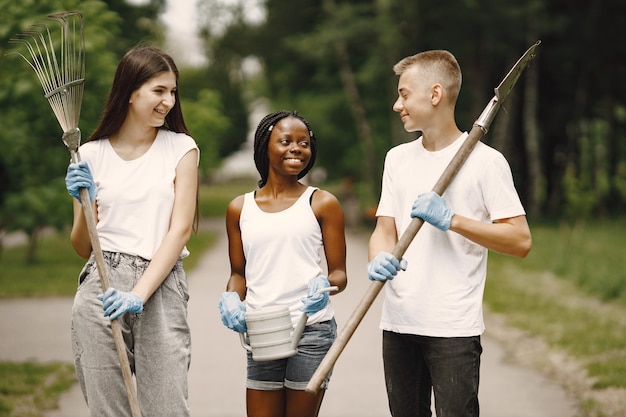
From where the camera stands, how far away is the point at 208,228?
2495 centimetres

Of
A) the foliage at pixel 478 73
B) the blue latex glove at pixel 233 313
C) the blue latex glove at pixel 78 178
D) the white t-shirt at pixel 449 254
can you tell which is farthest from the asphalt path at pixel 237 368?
the foliage at pixel 478 73

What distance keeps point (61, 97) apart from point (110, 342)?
0.91m

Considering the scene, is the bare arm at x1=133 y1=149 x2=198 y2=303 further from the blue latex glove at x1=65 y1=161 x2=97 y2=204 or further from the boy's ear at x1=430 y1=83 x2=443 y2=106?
the boy's ear at x1=430 y1=83 x2=443 y2=106

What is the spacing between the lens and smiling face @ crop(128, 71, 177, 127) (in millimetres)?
3227

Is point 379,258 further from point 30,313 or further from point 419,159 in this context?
point 30,313

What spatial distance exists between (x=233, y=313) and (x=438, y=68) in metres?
1.17

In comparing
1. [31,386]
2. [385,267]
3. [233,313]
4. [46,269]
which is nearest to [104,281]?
[233,313]

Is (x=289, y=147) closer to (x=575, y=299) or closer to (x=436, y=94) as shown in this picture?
(x=436, y=94)

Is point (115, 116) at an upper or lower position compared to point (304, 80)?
lower

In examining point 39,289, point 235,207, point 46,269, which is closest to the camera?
point 235,207

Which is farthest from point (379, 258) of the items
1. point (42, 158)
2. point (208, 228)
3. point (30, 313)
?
point (208, 228)

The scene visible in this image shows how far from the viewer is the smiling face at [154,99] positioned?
323 cm

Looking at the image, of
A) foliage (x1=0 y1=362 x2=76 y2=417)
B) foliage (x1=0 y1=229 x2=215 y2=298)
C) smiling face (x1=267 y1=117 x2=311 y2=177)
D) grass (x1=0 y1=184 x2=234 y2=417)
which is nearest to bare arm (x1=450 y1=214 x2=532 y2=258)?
smiling face (x1=267 y1=117 x2=311 y2=177)

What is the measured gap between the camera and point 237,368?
7.23 m
